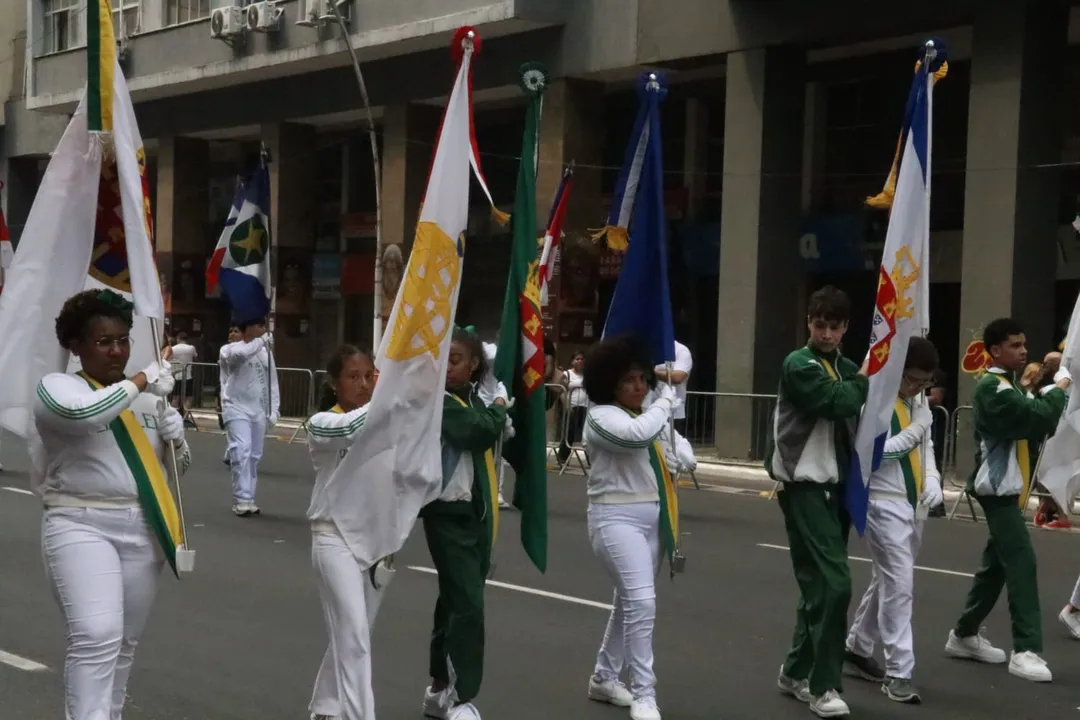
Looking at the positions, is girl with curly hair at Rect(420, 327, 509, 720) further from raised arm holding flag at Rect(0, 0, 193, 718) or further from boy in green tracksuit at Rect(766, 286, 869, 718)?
boy in green tracksuit at Rect(766, 286, 869, 718)

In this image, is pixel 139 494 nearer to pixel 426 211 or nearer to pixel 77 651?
pixel 77 651

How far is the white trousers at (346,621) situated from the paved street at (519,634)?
1.14m

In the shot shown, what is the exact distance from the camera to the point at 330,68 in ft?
93.9

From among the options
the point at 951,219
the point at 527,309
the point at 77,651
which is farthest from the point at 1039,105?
the point at 77,651

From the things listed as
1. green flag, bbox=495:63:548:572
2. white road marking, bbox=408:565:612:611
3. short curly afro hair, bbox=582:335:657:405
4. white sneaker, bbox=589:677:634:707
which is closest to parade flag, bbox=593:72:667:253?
green flag, bbox=495:63:548:572

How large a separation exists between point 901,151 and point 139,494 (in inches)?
165

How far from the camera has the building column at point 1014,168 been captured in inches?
721

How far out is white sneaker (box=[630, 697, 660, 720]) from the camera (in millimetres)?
6625

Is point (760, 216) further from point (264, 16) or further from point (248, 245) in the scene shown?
point (264, 16)

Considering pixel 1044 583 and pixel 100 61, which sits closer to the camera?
pixel 100 61

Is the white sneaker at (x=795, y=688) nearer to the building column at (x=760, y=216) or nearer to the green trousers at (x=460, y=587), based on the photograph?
the green trousers at (x=460, y=587)

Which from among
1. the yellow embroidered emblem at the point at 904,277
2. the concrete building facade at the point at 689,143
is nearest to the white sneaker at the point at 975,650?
the yellow embroidered emblem at the point at 904,277

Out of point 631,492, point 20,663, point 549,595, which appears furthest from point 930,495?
point 20,663

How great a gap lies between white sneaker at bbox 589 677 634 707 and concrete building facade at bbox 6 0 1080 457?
492 inches
